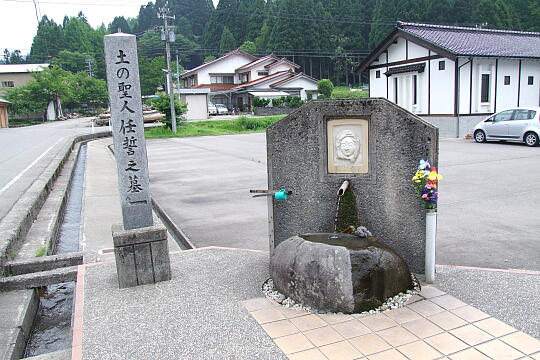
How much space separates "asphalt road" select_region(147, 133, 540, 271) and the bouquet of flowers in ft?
4.53

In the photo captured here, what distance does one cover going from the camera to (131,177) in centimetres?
466

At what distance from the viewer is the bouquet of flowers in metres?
4.14

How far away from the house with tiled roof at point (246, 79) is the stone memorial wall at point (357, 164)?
138ft

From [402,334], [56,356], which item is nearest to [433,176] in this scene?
[402,334]

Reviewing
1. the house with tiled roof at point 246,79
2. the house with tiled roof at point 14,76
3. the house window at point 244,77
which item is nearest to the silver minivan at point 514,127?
the house with tiled roof at point 246,79

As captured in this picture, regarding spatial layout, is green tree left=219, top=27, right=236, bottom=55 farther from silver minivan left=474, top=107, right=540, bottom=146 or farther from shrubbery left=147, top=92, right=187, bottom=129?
silver minivan left=474, top=107, right=540, bottom=146

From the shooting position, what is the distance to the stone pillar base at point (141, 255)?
4.53m

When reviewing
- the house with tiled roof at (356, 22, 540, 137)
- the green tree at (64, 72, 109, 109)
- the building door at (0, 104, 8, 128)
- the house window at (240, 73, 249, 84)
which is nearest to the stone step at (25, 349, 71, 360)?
the house with tiled roof at (356, 22, 540, 137)

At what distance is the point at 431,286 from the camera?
14.1ft

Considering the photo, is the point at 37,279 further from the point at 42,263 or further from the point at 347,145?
the point at 347,145

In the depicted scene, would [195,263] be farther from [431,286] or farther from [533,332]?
[533,332]

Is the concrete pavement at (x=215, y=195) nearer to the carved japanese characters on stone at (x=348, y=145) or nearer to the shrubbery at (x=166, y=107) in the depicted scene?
the carved japanese characters on stone at (x=348, y=145)

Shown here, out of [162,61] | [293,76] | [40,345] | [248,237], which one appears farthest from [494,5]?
[40,345]

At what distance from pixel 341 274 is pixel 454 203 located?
5.12m
